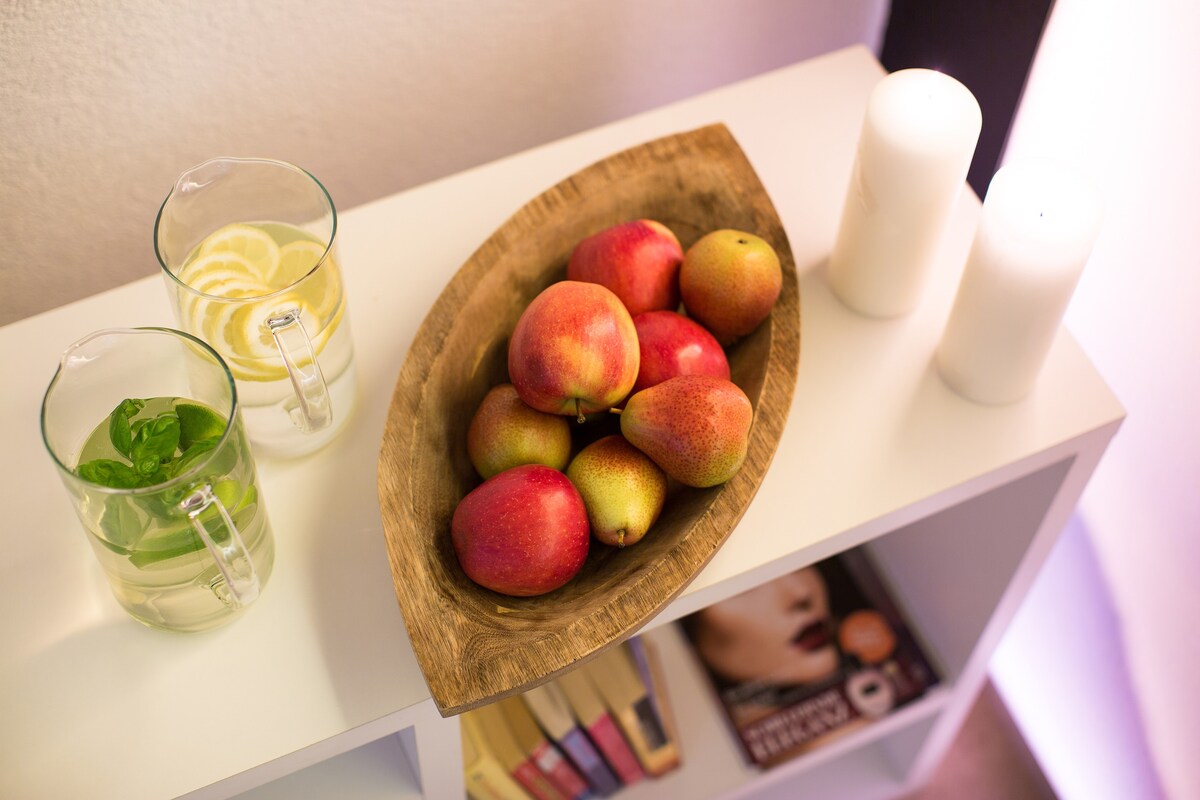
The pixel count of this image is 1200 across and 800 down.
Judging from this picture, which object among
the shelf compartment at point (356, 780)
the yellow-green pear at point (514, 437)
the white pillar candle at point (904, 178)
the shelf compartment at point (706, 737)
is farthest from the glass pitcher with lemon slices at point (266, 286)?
the shelf compartment at point (706, 737)

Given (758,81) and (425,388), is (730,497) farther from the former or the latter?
(758,81)

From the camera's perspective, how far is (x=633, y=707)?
3.32 feet

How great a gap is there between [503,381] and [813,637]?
0.53 metres

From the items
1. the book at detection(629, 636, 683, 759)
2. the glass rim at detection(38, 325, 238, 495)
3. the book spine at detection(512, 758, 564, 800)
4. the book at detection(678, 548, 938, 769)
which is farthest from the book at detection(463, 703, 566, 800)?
the glass rim at detection(38, 325, 238, 495)

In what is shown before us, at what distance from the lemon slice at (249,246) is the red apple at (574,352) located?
0.55ft

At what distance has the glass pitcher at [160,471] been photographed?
57cm

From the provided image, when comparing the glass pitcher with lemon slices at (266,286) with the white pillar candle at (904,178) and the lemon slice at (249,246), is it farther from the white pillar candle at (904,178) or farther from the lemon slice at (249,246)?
the white pillar candle at (904,178)

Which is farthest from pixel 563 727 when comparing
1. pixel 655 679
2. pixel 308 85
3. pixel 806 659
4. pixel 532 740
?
pixel 308 85

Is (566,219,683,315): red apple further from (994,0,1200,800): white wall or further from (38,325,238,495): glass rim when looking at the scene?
(994,0,1200,800): white wall

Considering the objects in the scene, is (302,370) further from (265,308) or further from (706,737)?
(706,737)

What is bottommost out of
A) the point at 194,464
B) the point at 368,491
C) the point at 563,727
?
the point at 563,727

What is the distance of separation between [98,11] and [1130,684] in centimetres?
109

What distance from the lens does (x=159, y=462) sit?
0.59 m

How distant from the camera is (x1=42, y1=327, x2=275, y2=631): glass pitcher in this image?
57 centimetres
